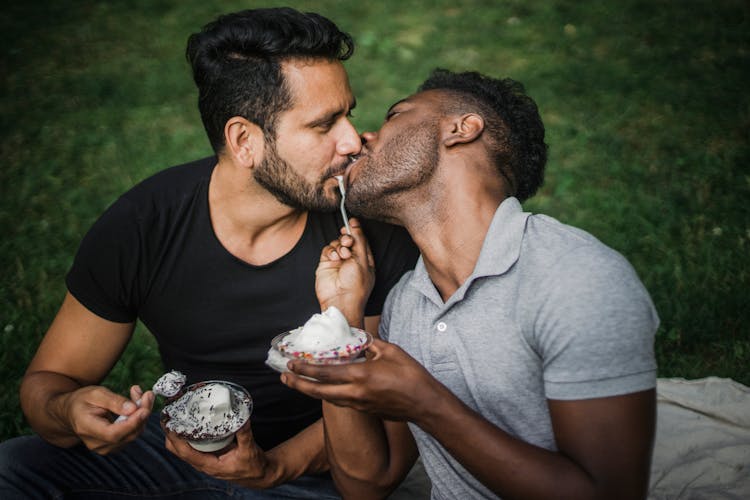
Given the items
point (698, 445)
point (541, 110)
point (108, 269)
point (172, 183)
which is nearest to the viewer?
point (108, 269)

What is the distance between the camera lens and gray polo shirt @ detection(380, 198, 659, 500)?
1929 millimetres

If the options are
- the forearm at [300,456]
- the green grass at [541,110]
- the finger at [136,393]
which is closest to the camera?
the finger at [136,393]

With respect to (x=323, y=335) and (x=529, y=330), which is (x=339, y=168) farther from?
(x=529, y=330)

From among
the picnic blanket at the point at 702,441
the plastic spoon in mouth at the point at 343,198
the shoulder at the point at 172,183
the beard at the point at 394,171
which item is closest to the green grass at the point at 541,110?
the picnic blanket at the point at 702,441

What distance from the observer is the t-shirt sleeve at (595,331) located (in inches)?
75.0

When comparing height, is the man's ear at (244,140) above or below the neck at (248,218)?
above

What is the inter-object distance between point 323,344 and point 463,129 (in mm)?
1216

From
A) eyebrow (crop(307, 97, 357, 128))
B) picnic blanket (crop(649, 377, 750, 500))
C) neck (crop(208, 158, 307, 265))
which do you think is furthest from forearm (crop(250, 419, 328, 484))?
picnic blanket (crop(649, 377, 750, 500))

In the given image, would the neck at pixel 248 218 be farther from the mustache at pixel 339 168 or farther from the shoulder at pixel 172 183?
the mustache at pixel 339 168

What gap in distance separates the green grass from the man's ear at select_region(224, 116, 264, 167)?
6.64ft

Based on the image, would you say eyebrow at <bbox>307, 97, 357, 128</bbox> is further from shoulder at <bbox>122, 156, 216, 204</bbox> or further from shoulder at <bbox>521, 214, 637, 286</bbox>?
shoulder at <bbox>521, 214, 637, 286</bbox>

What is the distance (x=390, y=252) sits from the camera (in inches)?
120

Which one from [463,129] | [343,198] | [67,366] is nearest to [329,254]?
[343,198]

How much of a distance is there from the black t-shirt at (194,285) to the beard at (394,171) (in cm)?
40
